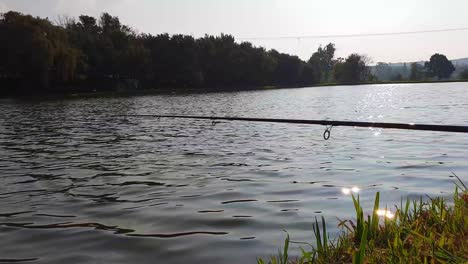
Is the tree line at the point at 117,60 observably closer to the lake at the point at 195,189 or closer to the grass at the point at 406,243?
the lake at the point at 195,189

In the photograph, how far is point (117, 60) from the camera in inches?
4114

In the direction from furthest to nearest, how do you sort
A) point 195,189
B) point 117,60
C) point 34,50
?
point 117,60 → point 34,50 → point 195,189

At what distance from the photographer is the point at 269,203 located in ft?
27.9

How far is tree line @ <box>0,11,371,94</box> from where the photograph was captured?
79.6 meters

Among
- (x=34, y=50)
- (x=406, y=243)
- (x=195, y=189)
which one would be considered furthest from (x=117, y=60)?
(x=406, y=243)

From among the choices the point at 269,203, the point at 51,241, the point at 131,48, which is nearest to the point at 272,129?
the point at 269,203

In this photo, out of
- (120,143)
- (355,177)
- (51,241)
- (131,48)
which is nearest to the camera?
(51,241)

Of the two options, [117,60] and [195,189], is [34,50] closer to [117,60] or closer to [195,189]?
[117,60]

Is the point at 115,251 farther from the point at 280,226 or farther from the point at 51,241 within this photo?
the point at 280,226

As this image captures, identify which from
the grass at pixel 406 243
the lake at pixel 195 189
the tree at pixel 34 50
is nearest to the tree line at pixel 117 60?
the tree at pixel 34 50

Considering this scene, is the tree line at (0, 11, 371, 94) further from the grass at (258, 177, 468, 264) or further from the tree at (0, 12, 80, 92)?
the grass at (258, 177, 468, 264)

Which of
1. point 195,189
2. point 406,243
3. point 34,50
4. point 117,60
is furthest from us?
point 117,60

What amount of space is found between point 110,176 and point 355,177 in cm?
627

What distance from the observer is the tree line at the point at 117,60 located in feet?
261
